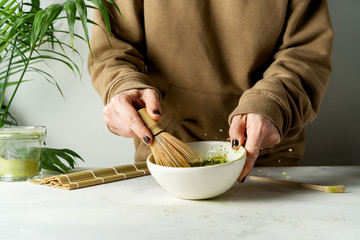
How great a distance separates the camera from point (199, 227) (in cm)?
67

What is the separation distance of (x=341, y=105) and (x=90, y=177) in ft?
4.02

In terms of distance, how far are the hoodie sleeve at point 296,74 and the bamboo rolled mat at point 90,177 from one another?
321 millimetres

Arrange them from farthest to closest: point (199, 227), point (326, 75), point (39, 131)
Answer: 1. point (326, 75)
2. point (39, 131)
3. point (199, 227)

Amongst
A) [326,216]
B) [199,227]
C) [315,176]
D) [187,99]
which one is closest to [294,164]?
[315,176]

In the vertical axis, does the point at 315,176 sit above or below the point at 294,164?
above

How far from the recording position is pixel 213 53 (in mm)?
1294

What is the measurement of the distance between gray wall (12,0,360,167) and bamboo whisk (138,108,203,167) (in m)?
0.97

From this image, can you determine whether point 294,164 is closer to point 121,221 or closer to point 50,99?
point 121,221

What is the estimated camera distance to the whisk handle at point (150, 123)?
0.90m

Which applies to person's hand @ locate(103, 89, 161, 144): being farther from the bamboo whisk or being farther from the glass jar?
the glass jar

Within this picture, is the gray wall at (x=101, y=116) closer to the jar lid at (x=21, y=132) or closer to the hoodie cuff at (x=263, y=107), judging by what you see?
the jar lid at (x=21, y=132)

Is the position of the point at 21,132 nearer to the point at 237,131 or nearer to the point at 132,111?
the point at 132,111

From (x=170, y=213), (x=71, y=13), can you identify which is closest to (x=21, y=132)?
(x=71, y=13)

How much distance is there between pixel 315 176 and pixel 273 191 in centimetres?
23
